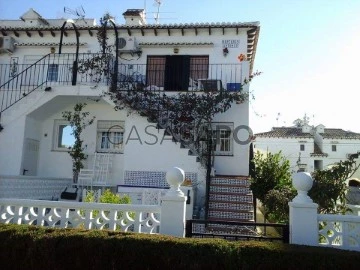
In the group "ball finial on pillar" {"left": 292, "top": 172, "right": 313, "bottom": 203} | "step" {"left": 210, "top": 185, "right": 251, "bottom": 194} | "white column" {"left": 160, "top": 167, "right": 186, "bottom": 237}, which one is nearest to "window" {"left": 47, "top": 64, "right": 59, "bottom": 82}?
"step" {"left": 210, "top": 185, "right": 251, "bottom": 194}

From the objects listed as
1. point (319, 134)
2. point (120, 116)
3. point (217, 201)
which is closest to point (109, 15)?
point (120, 116)

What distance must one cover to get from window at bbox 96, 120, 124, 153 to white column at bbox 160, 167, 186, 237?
7.71m

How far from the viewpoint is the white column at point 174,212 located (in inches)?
183

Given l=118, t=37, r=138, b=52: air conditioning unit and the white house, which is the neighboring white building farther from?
l=118, t=37, r=138, b=52: air conditioning unit

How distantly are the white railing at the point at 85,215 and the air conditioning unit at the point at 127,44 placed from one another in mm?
8562

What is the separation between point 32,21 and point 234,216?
1255 cm

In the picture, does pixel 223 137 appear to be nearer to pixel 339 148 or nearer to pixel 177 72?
pixel 177 72

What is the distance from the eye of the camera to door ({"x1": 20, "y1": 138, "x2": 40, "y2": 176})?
1144 centimetres

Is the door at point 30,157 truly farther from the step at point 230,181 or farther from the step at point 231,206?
the step at point 231,206

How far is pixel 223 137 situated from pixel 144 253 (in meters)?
8.06

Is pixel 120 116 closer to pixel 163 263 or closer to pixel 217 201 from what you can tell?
pixel 217 201

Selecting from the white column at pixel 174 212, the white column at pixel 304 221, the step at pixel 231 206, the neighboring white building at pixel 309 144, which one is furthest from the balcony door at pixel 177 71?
the neighboring white building at pixel 309 144

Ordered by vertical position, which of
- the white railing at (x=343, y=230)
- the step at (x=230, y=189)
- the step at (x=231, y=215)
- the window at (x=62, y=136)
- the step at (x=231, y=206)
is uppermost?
the window at (x=62, y=136)

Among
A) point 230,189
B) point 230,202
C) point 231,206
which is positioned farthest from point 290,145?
point 231,206
